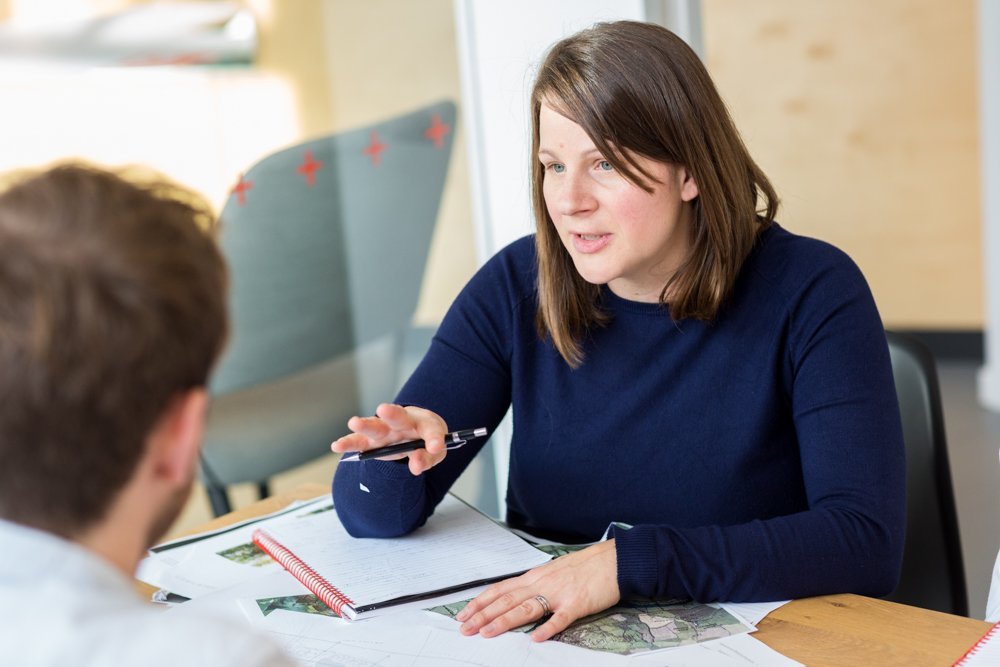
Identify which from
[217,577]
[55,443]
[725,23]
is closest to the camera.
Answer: [55,443]

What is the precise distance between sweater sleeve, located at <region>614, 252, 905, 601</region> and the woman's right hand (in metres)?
0.30

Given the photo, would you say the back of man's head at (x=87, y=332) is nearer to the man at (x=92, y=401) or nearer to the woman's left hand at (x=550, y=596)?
the man at (x=92, y=401)

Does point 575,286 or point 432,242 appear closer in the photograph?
point 575,286

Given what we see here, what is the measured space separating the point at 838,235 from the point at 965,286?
0.64 metres

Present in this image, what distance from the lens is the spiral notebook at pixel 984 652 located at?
1055 mm

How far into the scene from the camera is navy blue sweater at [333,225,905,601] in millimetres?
1291

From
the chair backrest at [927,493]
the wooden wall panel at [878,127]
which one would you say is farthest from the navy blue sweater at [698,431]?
the wooden wall panel at [878,127]

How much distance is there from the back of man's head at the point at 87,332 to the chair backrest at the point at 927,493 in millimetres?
1226

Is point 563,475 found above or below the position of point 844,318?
below

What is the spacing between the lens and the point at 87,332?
68cm

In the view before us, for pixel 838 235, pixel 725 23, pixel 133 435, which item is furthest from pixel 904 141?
pixel 133 435

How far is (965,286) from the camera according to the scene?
5.12 m

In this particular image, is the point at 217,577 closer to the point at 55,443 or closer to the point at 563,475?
the point at 563,475

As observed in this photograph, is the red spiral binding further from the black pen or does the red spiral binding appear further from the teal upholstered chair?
the teal upholstered chair
